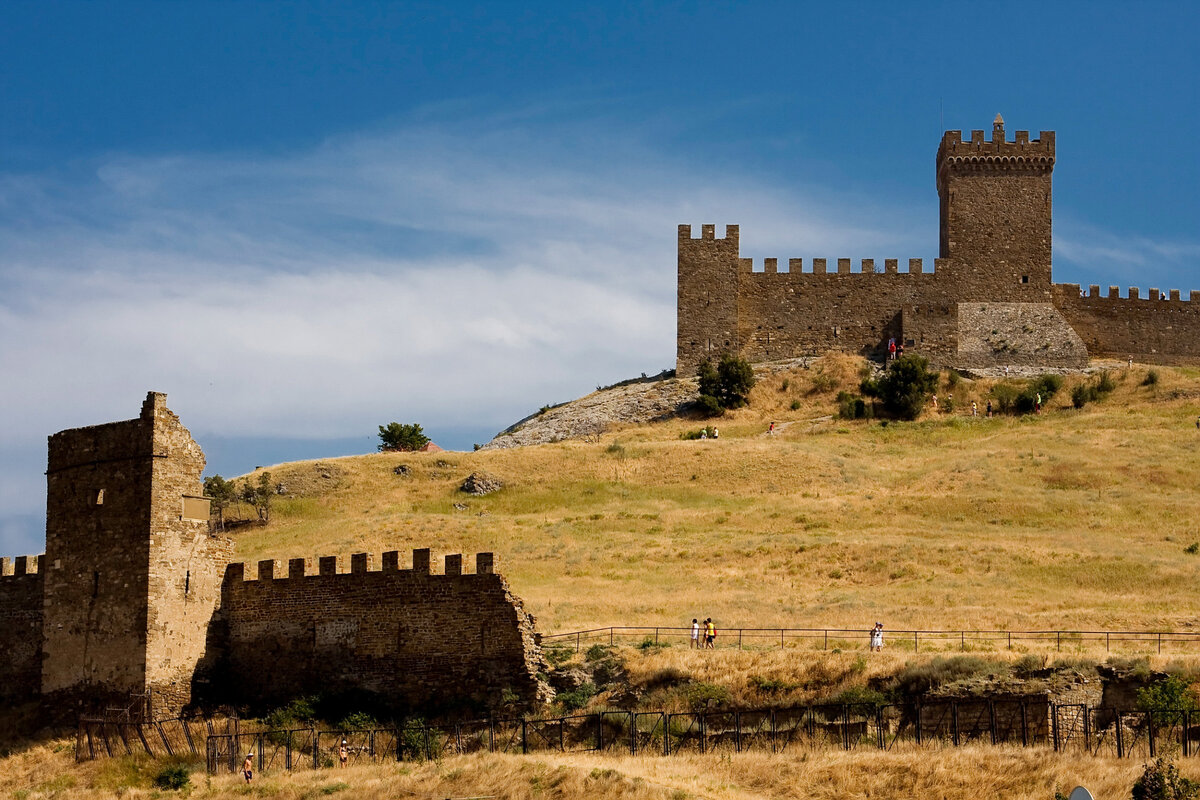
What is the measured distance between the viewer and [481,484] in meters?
59.8

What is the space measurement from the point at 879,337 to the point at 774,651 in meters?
44.3

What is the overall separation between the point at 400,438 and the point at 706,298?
14.8 m

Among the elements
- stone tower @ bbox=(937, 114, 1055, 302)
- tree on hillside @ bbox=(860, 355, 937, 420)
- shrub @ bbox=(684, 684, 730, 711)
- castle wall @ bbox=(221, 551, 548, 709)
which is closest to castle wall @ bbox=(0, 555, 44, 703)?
castle wall @ bbox=(221, 551, 548, 709)

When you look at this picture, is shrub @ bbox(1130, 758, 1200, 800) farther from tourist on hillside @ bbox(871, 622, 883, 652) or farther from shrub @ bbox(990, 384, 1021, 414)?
shrub @ bbox(990, 384, 1021, 414)

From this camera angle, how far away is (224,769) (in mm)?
29453

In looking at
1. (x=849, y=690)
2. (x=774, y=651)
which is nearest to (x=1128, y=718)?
(x=849, y=690)

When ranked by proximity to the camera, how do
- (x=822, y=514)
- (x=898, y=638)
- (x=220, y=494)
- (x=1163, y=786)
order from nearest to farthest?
(x=1163, y=786)
(x=898, y=638)
(x=822, y=514)
(x=220, y=494)

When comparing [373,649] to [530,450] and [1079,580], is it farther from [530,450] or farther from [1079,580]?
[530,450]

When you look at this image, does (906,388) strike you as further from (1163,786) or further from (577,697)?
(1163,786)

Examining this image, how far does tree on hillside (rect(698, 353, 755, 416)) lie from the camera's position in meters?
71.0

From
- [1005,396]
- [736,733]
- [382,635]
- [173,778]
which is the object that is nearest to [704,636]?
[382,635]

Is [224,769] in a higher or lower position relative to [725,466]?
lower

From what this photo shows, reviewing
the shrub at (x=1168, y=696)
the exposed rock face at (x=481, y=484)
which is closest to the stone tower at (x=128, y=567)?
the shrub at (x=1168, y=696)

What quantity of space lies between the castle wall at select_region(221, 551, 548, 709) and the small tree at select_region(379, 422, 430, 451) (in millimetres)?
37754
